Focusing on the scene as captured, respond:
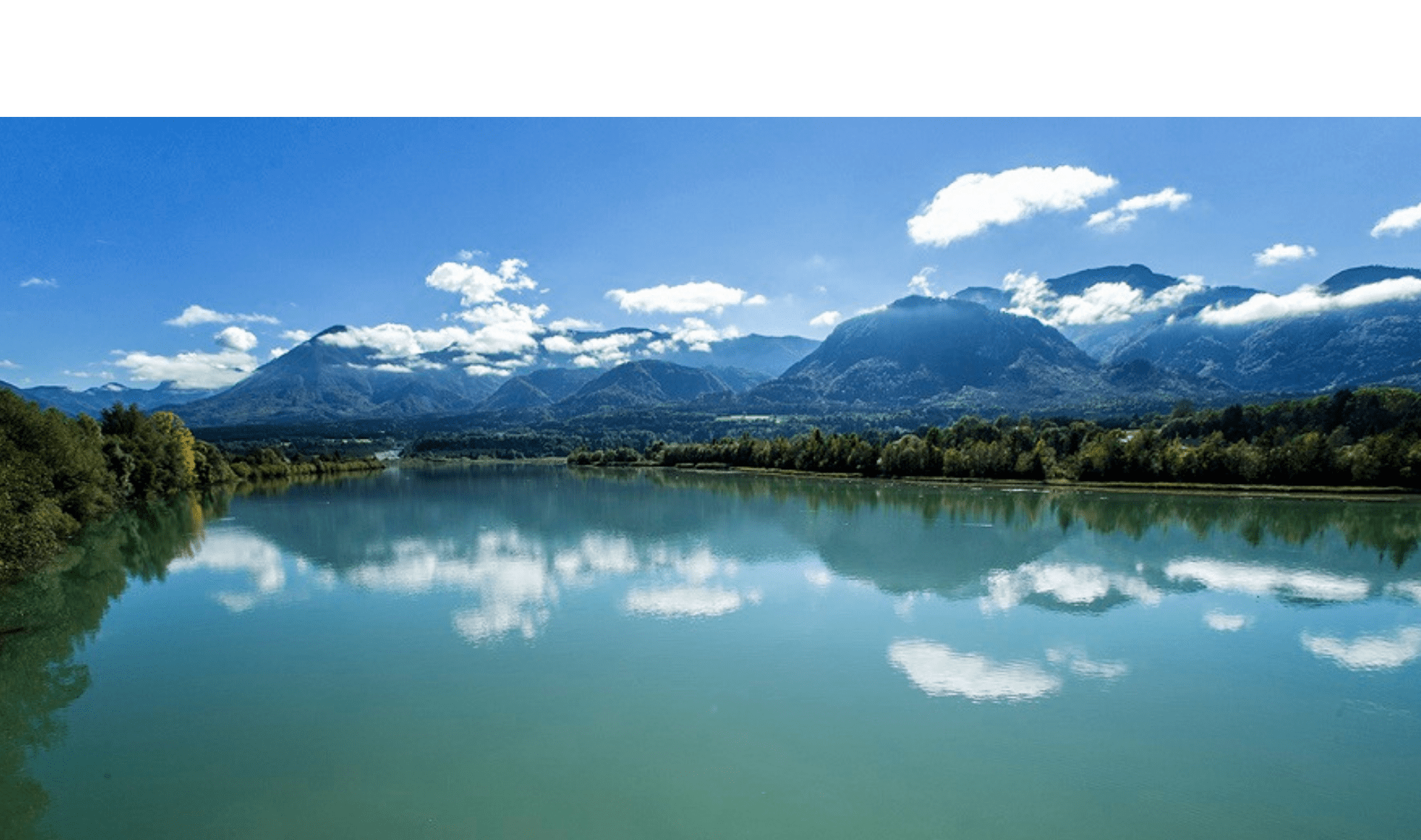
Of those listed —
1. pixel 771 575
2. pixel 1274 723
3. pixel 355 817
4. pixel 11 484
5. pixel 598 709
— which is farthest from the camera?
pixel 771 575

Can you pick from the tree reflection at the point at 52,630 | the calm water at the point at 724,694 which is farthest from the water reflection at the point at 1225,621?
the tree reflection at the point at 52,630

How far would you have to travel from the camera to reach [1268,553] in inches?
1796

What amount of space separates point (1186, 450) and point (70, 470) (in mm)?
112397

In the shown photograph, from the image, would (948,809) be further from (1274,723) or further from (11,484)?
(11,484)

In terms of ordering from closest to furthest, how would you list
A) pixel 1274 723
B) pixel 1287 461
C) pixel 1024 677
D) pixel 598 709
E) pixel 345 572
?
1. pixel 1274 723
2. pixel 598 709
3. pixel 1024 677
4. pixel 345 572
5. pixel 1287 461

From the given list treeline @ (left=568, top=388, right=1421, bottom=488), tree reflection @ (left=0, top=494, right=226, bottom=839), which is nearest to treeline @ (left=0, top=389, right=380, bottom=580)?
tree reflection @ (left=0, top=494, right=226, bottom=839)

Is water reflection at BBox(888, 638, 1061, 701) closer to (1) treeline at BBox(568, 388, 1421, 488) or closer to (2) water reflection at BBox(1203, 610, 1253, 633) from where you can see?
(2) water reflection at BBox(1203, 610, 1253, 633)

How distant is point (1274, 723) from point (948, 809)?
36.8 feet

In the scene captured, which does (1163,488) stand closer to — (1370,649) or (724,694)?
(1370,649)

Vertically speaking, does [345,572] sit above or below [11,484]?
below

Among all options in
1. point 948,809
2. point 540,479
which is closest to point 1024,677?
point 948,809

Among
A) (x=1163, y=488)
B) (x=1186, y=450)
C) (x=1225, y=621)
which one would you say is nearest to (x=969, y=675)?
(x=1225, y=621)

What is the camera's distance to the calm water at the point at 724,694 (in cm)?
1478

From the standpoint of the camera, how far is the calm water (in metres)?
14.8
